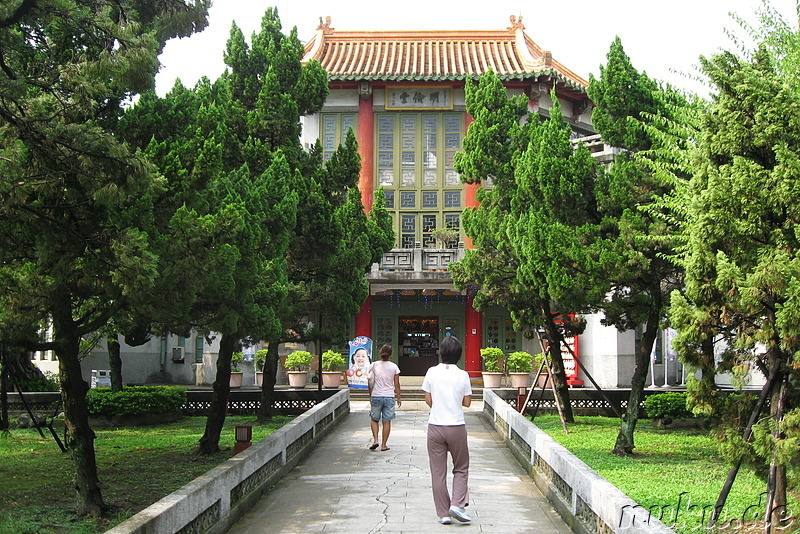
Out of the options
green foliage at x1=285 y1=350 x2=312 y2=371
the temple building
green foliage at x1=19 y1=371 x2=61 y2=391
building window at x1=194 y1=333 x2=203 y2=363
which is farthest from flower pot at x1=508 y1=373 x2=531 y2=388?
green foliage at x1=19 y1=371 x2=61 y2=391

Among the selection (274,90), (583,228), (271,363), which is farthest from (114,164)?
(271,363)

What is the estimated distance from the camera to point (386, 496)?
29.6 ft

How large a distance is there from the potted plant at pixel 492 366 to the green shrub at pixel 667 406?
9310 mm

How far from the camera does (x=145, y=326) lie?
10312 millimetres

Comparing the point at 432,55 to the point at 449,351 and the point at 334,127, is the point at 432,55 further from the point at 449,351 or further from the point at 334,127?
the point at 449,351

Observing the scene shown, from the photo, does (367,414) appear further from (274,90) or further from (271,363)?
(274,90)

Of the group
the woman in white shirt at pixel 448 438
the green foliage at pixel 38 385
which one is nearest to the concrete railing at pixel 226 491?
the woman in white shirt at pixel 448 438

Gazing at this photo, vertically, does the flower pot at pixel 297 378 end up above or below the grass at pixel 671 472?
above

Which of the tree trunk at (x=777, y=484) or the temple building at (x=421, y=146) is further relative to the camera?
the temple building at (x=421, y=146)

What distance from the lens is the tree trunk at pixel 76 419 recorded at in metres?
8.26

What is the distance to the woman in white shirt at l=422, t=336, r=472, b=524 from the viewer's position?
7.58 metres

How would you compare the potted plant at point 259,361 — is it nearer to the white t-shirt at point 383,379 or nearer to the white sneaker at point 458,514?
the white t-shirt at point 383,379

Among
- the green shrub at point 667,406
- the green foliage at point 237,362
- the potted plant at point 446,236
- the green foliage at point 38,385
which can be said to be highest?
the potted plant at point 446,236

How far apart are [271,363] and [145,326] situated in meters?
7.66
